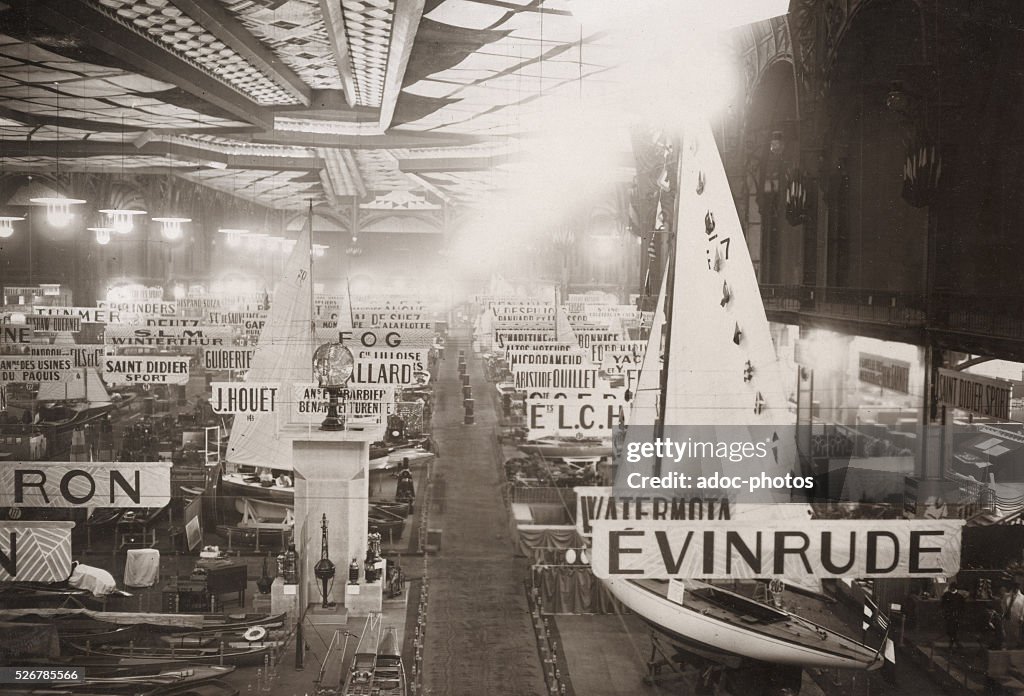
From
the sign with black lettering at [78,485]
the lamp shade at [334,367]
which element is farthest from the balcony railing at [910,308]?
the sign with black lettering at [78,485]

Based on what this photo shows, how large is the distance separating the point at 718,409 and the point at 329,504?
3.23 meters

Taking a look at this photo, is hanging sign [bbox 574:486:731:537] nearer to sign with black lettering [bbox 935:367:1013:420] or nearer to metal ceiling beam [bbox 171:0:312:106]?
sign with black lettering [bbox 935:367:1013:420]

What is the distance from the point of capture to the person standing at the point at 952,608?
6.63 meters

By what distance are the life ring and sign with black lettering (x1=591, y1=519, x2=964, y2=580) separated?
103 inches

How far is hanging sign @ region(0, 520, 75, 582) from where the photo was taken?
639 centimetres

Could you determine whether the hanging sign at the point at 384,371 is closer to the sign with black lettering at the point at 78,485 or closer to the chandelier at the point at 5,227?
the sign with black lettering at the point at 78,485

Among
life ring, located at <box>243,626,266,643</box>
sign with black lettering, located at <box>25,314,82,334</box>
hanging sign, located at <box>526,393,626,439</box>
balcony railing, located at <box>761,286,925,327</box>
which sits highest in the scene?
balcony railing, located at <box>761,286,925,327</box>

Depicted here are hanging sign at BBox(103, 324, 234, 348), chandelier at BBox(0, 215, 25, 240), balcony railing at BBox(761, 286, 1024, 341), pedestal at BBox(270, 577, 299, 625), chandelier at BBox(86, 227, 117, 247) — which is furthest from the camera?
chandelier at BBox(86, 227, 117, 247)

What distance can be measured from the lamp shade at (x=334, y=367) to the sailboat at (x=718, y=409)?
2.43m

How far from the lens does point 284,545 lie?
8.84 metres

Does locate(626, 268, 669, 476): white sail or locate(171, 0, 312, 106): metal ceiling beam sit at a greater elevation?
locate(171, 0, 312, 106): metal ceiling beam

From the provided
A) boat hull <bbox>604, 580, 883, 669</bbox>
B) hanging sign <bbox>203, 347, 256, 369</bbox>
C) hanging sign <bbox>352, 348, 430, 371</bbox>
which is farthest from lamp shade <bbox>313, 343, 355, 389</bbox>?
hanging sign <bbox>203, 347, 256, 369</bbox>

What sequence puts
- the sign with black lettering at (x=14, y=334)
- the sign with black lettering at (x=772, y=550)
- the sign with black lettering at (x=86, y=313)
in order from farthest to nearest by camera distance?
the sign with black lettering at (x=86, y=313), the sign with black lettering at (x=14, y=334), the sign with black lettering at (x=772, y=550)

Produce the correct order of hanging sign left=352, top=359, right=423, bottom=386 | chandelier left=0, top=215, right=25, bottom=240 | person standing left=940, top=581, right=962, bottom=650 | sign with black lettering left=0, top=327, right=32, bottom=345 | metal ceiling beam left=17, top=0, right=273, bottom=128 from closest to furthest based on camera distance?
1. person standing left=940, top=581, right=962, bottom=650
2. metal ceiling beam left=17, top=0, right=273, bottom=128
3. hanging sign left=352, top=359, right=423, bottom=386
4. sign with black lettering left=0, top=327, right=32, bottom=345
5. chandelier left=0, top=215, right=25, bottom=240
